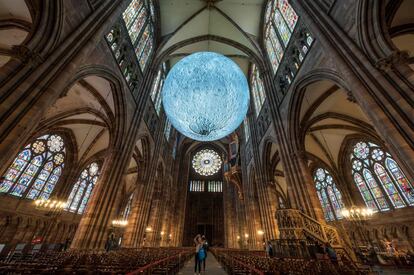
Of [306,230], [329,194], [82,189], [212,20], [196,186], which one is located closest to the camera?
[306,230]

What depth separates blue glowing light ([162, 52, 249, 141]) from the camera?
25.9 feet

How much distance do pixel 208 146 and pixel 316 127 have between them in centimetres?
2056

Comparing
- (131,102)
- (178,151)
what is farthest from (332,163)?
(178,151)

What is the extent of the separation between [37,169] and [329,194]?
24747 millimetres

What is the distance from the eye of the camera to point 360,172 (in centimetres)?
1415

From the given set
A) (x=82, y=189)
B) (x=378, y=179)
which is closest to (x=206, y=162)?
(x=82, y=189)

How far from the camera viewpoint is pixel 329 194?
16312 mm

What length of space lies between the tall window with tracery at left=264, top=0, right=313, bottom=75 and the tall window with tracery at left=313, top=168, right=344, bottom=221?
11487mm

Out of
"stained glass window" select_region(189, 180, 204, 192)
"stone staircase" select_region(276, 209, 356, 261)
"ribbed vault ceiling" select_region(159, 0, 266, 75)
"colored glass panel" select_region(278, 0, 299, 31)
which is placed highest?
"ribbed vault ceiling" select_region(159, 0, 266, 75)

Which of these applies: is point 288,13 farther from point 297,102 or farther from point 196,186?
point 196,186

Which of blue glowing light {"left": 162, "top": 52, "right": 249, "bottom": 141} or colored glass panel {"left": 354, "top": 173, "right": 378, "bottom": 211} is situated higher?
blue glowing light {"left": 162, "top": 52, "right": 249, "bottom": 141}

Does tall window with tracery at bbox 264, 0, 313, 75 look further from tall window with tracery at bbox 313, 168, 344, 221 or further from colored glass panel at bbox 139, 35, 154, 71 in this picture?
tall window with tracery at bbox 313, 168, 344, 221

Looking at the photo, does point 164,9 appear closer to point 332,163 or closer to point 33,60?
point 33,60

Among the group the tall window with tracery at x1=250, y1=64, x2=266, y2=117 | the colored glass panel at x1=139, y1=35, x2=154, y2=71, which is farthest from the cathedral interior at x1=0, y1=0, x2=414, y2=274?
the tall window with tracery at x1=250, y1=64, x2=266, y2=117
